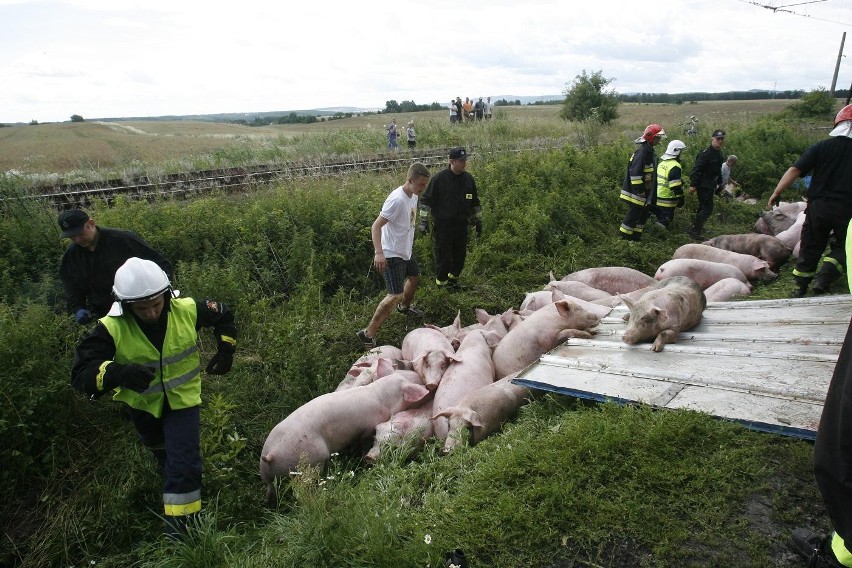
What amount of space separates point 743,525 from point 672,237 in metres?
8.84

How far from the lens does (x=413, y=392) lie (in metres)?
5.46

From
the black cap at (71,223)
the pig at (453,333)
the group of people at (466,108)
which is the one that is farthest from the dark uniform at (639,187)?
the group of people at (466,108)

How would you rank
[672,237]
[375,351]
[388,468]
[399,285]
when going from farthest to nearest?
1. [672,237]
2. [399,285]
3. [375,351]
4. [388,468]

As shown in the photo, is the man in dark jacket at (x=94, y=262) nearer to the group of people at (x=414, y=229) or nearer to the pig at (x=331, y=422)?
the pig at (x=331, y=422)

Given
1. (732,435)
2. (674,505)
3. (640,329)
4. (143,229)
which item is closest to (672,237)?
(640,329)

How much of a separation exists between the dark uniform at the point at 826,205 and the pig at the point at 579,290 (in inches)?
96.6

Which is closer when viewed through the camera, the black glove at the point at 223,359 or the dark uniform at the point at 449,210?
the black glove at the point at 223,359

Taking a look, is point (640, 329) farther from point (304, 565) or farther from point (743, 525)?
point (304, 565)

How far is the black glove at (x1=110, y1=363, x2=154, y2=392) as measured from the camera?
3420mm

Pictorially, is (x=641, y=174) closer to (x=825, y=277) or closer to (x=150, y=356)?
(x=825, y=277)

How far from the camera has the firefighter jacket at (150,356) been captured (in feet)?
11.4

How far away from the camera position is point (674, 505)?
3.20 metres

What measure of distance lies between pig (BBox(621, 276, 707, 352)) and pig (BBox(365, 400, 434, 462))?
208 centimetres

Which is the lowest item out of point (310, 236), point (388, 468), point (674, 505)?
point (388, 468)
